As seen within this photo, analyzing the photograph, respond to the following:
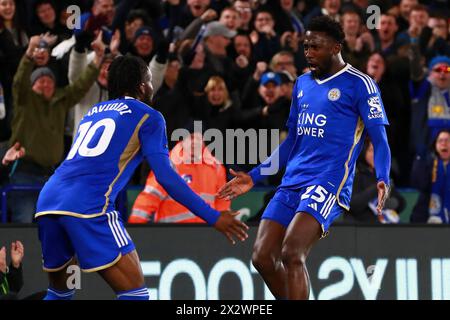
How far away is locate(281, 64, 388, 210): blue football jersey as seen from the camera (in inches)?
303

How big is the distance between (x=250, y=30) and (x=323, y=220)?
6020 mm

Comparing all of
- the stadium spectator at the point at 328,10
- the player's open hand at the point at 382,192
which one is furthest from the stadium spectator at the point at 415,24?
the player's open hand at the point at 382,192

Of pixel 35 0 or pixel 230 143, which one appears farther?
pixel 35 0

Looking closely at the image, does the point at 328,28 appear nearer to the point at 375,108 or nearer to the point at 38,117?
the point at 375,108

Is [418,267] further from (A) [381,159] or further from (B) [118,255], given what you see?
(B) [118,255]

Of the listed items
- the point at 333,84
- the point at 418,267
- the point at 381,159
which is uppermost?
the point at 333,84

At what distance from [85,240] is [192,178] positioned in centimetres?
391

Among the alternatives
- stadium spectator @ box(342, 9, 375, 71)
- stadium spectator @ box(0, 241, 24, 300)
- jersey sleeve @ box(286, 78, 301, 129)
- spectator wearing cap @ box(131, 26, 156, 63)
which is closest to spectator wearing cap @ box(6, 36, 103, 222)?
spectator wearing cap @ box(131, 26, 156, 63)

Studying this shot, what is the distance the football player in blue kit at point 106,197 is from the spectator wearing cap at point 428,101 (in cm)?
589

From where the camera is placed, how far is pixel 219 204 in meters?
10.6

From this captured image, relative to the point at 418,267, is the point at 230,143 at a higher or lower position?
higher

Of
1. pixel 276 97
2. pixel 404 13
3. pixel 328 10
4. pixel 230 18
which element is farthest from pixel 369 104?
pixel 404 13

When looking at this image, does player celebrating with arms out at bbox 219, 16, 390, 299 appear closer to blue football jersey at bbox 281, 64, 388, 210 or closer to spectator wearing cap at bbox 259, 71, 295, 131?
blue football jersey at bbox 281, 64, 388, 210
